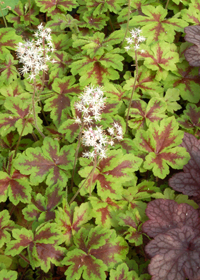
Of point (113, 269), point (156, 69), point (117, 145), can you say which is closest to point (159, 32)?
point (156, 69)

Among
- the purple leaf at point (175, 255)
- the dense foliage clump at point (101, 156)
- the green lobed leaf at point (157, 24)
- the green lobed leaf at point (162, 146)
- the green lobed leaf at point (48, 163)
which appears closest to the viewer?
the purple leaf at point (175, 255)

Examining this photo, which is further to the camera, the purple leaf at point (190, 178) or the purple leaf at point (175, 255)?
the purple leaf at point (190, 178)

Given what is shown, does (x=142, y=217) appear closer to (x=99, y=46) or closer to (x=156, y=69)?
(x=156, y=69)

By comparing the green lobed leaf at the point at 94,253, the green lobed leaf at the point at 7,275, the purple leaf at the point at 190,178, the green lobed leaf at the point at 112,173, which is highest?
the green lobed leaf at the point at 112,173

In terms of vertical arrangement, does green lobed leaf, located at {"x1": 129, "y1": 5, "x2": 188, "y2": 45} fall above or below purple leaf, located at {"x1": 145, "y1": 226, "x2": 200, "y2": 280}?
above

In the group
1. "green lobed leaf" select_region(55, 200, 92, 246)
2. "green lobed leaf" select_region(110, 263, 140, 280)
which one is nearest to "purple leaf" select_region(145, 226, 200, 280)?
"green lobed leaf" select_region(110, 263, 140, 280)

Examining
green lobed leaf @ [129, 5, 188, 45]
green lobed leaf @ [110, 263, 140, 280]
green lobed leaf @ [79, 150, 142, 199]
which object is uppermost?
green lobed leaf @ [129, 5, 188, 45]

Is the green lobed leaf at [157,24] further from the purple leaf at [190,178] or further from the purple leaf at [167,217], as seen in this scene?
the purple leaf at [167,217]

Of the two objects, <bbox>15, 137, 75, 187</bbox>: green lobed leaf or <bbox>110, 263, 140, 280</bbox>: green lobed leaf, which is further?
<bbox>15, 137, 75, 187</bbox>: green lobed leaf

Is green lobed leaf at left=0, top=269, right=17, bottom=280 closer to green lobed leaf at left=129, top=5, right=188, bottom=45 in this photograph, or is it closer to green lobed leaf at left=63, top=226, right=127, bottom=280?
green lobed leaf at left=63, top=226, right=127, bottom=280

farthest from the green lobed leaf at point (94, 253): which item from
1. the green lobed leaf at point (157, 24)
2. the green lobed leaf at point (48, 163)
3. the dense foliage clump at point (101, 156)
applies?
the green lobed leaf at point (157, 24)

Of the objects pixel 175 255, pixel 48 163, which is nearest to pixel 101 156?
pixel 48 163
